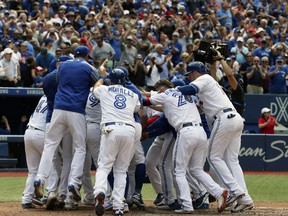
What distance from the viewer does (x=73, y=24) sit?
22.8 metres

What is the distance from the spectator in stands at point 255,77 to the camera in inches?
859

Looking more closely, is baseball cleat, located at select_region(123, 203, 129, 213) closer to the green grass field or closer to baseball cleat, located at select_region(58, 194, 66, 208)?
baseball cleat, located at select_region(58, 194, 66, 208)

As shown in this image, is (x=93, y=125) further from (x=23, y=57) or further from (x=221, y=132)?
(x=23, y=57)

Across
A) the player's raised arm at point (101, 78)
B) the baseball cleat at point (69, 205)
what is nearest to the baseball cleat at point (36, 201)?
the baseball cleat at point (69, 205)

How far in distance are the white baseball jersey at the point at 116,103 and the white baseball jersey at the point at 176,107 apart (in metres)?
0.52

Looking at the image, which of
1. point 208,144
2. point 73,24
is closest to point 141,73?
point 73,24

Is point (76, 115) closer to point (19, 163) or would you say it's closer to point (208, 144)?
point (208, 144)

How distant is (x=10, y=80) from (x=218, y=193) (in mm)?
9349

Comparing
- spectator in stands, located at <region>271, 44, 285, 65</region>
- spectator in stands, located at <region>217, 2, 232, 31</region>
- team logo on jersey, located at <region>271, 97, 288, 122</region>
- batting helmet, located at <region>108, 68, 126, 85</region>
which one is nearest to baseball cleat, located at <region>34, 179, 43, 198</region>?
batting helmet, located at <region>108, 68, 126, 85</region>

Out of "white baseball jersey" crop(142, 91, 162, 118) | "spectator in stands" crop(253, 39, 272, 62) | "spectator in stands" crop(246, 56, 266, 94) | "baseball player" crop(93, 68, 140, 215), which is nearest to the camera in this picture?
"baseball player" crop(93, 68, 140, 215)

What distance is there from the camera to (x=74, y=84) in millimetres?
11641

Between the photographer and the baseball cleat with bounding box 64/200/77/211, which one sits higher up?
the photographer

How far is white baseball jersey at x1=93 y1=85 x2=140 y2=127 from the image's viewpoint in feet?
36.6

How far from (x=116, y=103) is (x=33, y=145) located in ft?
5.31
